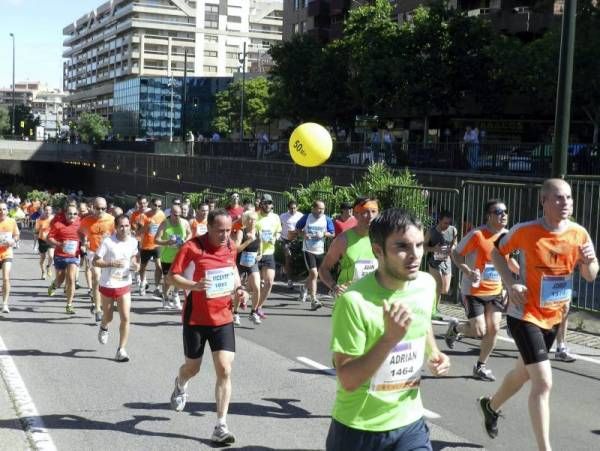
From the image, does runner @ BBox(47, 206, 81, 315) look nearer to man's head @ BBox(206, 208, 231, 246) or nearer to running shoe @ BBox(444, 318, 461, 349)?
running shoe @ BBox(444, 318, 461, 349)

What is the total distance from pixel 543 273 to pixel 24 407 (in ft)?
14.8

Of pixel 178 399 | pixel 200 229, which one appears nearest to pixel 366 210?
pixel 178 399

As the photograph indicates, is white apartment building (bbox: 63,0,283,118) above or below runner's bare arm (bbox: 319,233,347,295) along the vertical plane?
above

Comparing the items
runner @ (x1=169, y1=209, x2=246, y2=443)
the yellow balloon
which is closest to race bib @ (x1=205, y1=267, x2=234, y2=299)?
runner @ (x1=169, y1=209, x2=246, y2=443)

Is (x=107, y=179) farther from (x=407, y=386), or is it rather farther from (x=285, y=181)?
(x=407, y=386)

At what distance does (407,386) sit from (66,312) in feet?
34.2

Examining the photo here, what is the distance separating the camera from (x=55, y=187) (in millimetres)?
89438

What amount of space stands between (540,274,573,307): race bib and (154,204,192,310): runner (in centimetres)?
829

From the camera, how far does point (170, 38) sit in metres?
131

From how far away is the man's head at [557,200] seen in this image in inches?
227

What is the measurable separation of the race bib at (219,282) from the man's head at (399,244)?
332 cm

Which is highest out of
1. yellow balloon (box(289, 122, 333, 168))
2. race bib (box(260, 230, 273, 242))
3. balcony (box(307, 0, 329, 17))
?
balcony (box(307, 0, 329, 17))

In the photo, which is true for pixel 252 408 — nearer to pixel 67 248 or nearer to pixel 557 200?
pixel 557 200

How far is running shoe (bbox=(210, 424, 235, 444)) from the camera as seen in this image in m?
6.20
